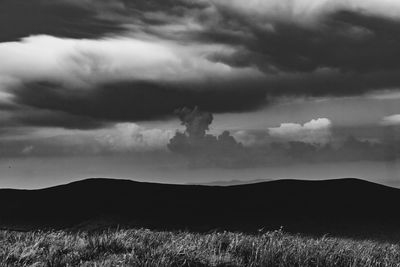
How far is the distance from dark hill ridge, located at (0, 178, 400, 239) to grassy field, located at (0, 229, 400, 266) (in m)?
16.3

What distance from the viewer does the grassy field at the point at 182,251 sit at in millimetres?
9383

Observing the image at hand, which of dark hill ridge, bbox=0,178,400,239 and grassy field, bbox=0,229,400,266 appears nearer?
grassy field, bbox=0,229,400,266

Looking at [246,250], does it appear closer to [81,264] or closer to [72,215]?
[81,264]

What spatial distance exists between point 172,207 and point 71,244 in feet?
82.4

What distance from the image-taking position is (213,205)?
3544 cm

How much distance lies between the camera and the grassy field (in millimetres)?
9383

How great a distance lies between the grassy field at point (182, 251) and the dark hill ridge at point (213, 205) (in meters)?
16.3

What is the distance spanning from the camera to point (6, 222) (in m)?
33.2

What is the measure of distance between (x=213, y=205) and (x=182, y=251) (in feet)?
84.6

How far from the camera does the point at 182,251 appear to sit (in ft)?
32.1

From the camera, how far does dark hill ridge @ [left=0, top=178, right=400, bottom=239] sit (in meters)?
30.0

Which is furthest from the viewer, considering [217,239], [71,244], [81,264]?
[217,239]

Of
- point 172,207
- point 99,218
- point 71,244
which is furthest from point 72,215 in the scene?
point 71,244

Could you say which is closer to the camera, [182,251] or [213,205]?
[182,251]
